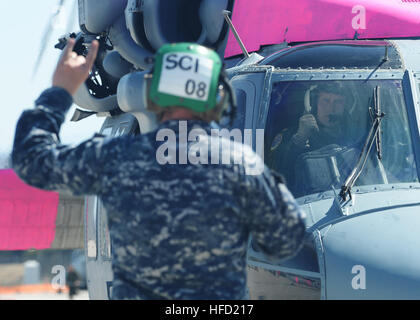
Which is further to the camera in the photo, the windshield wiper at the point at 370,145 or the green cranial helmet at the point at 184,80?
the windshield wiper at the point at 370,145

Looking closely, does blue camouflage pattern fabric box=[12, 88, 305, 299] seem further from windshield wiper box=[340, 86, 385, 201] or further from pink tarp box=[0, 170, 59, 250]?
pink tarp box=[0, 170, 59, 250]

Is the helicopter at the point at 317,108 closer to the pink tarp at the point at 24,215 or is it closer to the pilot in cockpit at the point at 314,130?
the pilot in cockpit at the point at 314,130

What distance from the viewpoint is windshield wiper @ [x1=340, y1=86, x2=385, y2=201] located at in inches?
160

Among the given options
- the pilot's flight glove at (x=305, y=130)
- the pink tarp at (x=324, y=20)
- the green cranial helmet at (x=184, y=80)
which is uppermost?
the pink tarp at (x=324, y=20)

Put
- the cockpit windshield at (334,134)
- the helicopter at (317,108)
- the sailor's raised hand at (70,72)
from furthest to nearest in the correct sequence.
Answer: the cockpit windshield at (334,134), the helicopter at (317,108), the sailor's raised hand at (70,72)

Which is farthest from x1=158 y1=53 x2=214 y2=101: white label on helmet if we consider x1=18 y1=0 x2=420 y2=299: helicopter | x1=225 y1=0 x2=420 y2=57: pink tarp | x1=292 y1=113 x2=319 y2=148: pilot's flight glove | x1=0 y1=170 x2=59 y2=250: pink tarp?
x1=0 y1=170 x2=59 y2=250: pink tarp

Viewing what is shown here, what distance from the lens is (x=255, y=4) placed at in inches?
229

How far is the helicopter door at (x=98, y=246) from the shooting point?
580cm

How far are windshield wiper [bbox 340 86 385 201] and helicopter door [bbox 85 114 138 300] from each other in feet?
7.16

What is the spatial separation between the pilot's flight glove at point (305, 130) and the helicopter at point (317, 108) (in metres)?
0.04

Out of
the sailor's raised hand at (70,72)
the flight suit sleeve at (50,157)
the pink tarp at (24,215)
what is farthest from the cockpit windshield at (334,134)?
the pink tarp at (24,215)

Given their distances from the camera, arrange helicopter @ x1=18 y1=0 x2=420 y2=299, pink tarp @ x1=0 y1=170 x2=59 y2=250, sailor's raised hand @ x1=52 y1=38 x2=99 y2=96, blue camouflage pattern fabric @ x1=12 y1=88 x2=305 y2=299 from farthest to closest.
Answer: pink tarp @ x1=0 y1=170 x2=59 y2=250
helicopter @ x1=18 y1=0 x2=420 y2=299
sailor's raised hand @ x1=52 y1=38 x2=99 y2=96
blue camouflage pattern fabric @ x1=12 y1=88 x2=305 y2=299

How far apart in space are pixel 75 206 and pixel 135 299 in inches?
485

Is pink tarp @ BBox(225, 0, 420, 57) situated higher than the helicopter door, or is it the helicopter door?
pink tarp @ BBox(225, 0, 420, 57)
